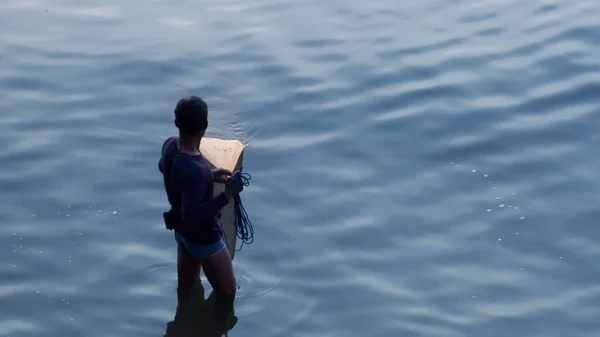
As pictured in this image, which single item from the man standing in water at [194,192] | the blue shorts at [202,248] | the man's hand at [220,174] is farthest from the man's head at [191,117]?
the blue shorts at [202,248]

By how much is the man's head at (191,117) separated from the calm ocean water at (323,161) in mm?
2010

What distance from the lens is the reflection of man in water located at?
893 centimetres

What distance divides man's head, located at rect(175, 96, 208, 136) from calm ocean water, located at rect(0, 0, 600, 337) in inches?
79.1

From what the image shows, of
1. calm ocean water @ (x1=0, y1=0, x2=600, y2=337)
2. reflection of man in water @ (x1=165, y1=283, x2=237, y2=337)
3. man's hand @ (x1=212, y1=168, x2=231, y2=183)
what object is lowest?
reflection of man in water @ (x1=165, y1=283, x2=237, y2=337)

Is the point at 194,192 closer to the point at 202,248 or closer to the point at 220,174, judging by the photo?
the point at 220,174

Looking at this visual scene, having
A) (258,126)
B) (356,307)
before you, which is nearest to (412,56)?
(258,126)

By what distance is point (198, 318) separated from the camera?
9055 mm

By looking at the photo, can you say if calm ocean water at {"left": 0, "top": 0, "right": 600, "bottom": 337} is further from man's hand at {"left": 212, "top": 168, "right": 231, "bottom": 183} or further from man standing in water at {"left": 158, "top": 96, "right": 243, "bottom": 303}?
man's hand at {"left": 212, "top": 168, "right": 231, "bottom": 183}

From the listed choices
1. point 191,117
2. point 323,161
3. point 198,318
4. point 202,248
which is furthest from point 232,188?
point 323,161

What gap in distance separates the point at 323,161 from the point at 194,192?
379 cm

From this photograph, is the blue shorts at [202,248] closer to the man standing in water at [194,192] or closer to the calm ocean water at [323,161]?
the man standing in water at [194,192]

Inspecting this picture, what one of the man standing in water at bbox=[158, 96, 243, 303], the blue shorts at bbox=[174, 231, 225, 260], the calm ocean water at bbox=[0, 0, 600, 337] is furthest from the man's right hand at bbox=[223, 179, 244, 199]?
Answer: the calm ocean water at bbox=[0, 0, 600, 337]

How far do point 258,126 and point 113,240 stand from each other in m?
2.72

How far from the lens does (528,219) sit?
10.4 meters
